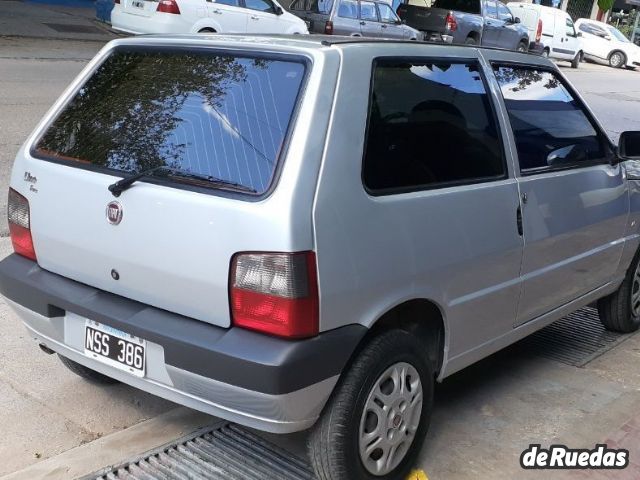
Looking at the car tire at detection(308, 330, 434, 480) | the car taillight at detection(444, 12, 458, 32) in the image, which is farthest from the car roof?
the car taillight at detection(444, 12, 458, 32)

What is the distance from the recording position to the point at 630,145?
4449 millimetres

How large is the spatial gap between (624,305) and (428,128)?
2.40m

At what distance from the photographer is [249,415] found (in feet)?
9.04

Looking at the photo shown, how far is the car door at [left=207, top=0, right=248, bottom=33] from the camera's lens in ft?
52.4

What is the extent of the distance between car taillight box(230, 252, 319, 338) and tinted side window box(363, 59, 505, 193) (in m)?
0.46

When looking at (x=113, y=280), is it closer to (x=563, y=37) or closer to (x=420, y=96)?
(x=420, y=96)

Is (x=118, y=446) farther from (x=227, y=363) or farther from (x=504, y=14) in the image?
(x=504, y=14)

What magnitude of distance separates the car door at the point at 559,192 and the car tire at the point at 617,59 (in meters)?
28.7

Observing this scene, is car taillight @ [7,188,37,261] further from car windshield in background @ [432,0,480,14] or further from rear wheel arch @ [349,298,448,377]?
car windshield in background @ [432,0,480,14]

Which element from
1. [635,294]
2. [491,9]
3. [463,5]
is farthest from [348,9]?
[635,294]

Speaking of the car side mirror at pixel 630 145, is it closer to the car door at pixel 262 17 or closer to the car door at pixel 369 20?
the car door at pixel 262 17

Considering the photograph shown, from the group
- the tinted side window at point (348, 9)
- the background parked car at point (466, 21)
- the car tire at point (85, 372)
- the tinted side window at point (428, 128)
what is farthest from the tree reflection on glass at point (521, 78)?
the background parked car at point (466, 21)

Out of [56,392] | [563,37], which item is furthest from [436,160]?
[563,37]

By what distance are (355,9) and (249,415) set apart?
17.9m
